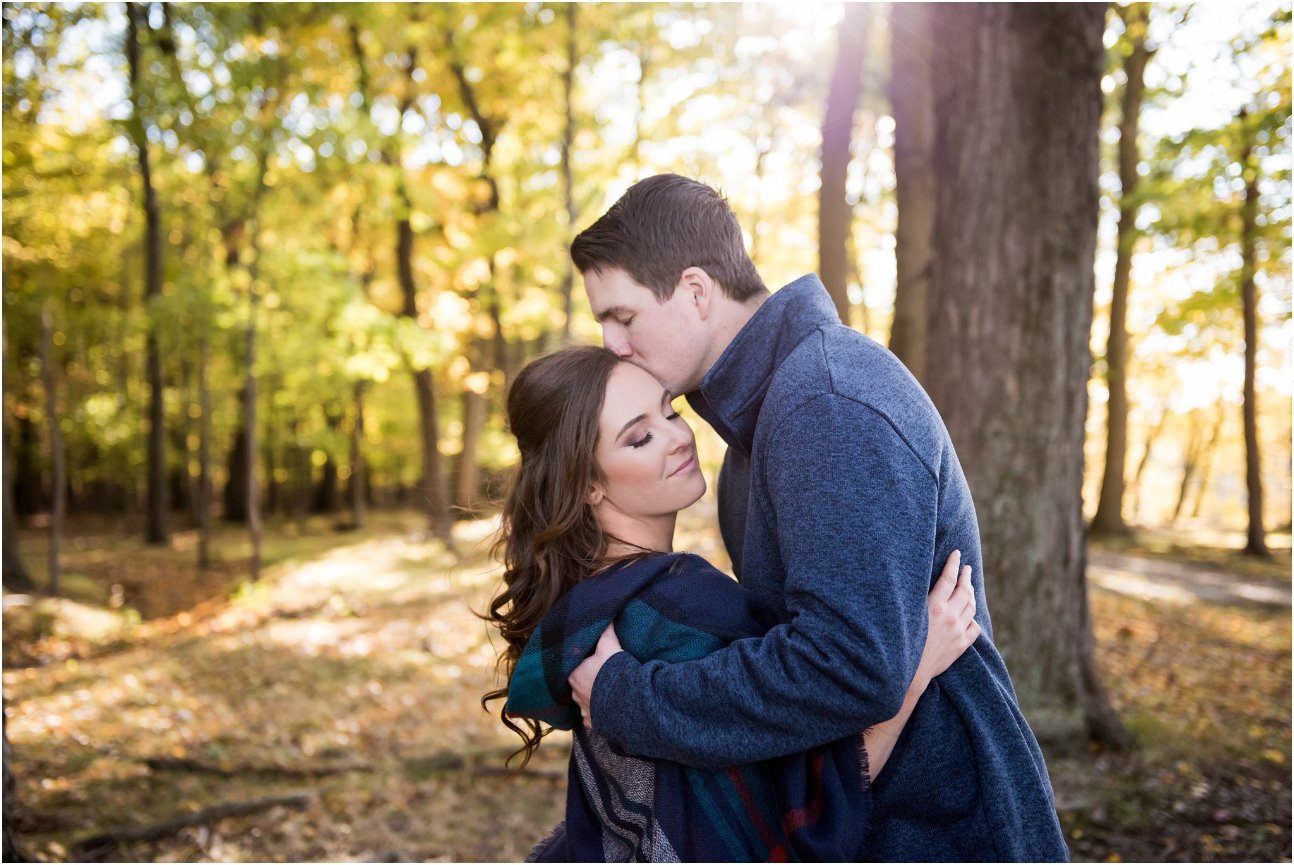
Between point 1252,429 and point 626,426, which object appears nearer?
point 626,426

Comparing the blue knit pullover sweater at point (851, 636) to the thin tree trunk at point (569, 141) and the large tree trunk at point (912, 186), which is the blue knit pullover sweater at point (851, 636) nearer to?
the large tree trunk at point (912, 186)

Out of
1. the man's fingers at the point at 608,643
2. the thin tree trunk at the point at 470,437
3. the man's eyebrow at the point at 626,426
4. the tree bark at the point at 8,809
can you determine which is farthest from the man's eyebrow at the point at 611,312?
the thin tree trunk at the point at 470,437

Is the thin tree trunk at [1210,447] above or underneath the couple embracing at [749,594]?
underneath

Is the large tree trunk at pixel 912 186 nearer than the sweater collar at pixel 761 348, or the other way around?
the sweater collar at pixel 761 348

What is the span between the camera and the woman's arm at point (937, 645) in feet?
5.72

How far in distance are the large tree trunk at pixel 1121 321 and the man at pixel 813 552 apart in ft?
45.0

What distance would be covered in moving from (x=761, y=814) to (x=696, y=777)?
0.15 meters

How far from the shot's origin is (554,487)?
215 centimetres

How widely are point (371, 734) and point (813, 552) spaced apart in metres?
5.88

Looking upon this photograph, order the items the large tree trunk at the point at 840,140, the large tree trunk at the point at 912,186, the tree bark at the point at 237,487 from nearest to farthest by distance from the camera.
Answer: the large tree trunk at the point at 912,186
the large tree trunk at the point at 840,140
the tree bark at the point at 237,487

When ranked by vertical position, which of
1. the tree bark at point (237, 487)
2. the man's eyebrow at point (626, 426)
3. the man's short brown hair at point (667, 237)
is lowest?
the tree bark at point (237, 487)

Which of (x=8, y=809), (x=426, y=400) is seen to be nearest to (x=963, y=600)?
(x=8, y=809)

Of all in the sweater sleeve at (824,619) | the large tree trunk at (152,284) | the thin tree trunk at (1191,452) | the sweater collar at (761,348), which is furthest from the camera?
the thin tree trunk at (1191,452)

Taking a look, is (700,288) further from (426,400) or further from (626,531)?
(426,400)
